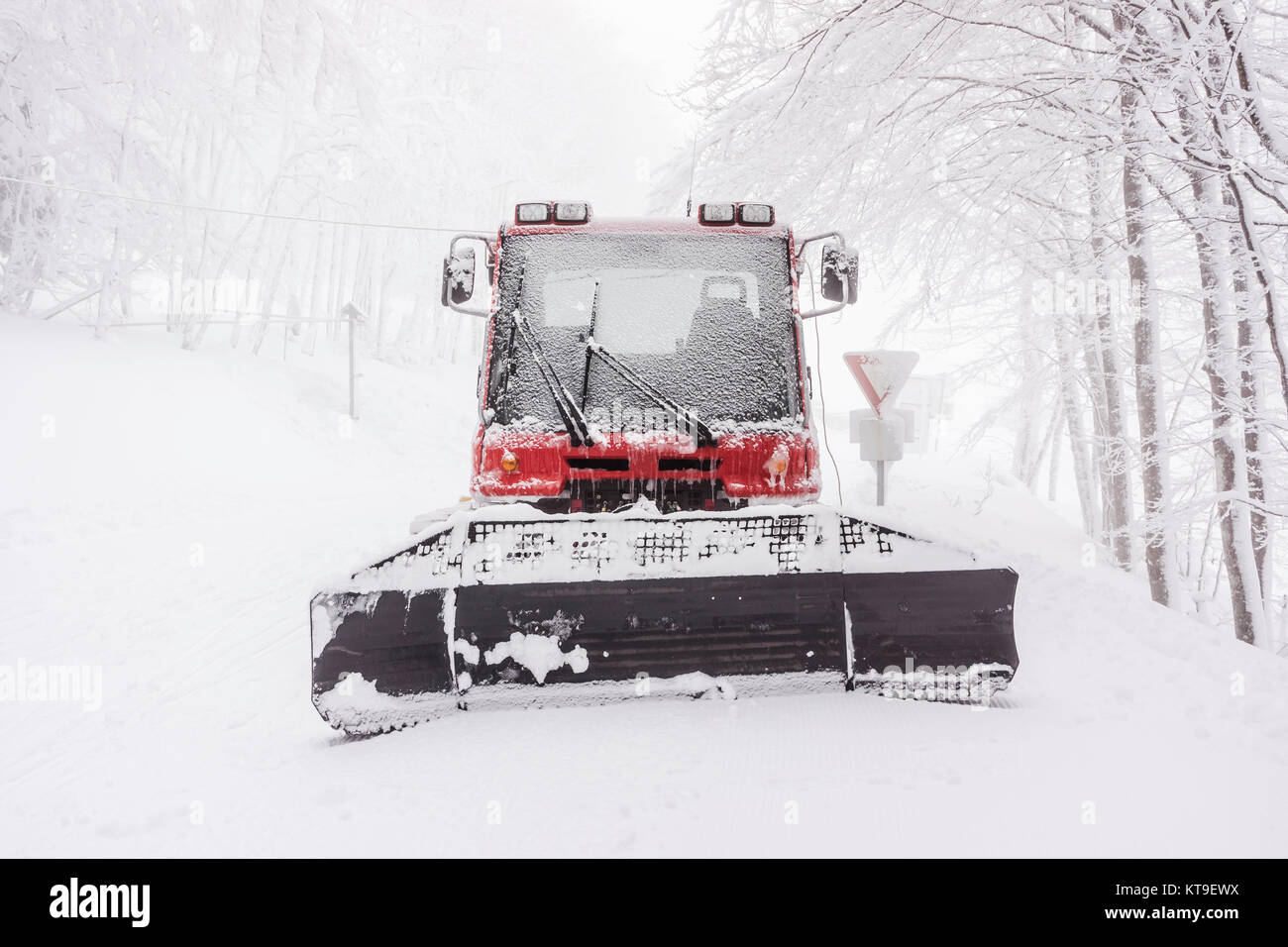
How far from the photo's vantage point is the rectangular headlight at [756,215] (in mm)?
4164

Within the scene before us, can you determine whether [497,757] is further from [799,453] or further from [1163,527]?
[1163,527]

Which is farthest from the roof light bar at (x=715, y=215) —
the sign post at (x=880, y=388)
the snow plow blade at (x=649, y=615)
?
the sign post at (x=880, y=388)

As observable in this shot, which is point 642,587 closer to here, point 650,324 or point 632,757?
point 632,757

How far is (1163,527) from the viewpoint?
6621 millimetres

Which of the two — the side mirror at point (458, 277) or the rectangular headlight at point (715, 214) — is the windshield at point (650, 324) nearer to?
the rectangular headlight at point (715, 214)

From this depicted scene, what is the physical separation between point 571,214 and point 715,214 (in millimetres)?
800

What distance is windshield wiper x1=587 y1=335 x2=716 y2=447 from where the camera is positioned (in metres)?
3.75

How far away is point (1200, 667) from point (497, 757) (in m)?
3.56

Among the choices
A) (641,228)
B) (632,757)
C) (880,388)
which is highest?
(641,228)

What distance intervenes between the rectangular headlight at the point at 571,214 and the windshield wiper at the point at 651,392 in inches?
28.1

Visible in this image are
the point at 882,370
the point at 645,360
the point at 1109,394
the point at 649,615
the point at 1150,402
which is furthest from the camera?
the point at 1109,394

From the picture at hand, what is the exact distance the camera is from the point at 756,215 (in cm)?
417

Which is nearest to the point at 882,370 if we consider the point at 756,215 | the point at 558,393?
the point at 756,215

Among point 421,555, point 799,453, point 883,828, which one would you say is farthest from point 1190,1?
point 421,555
